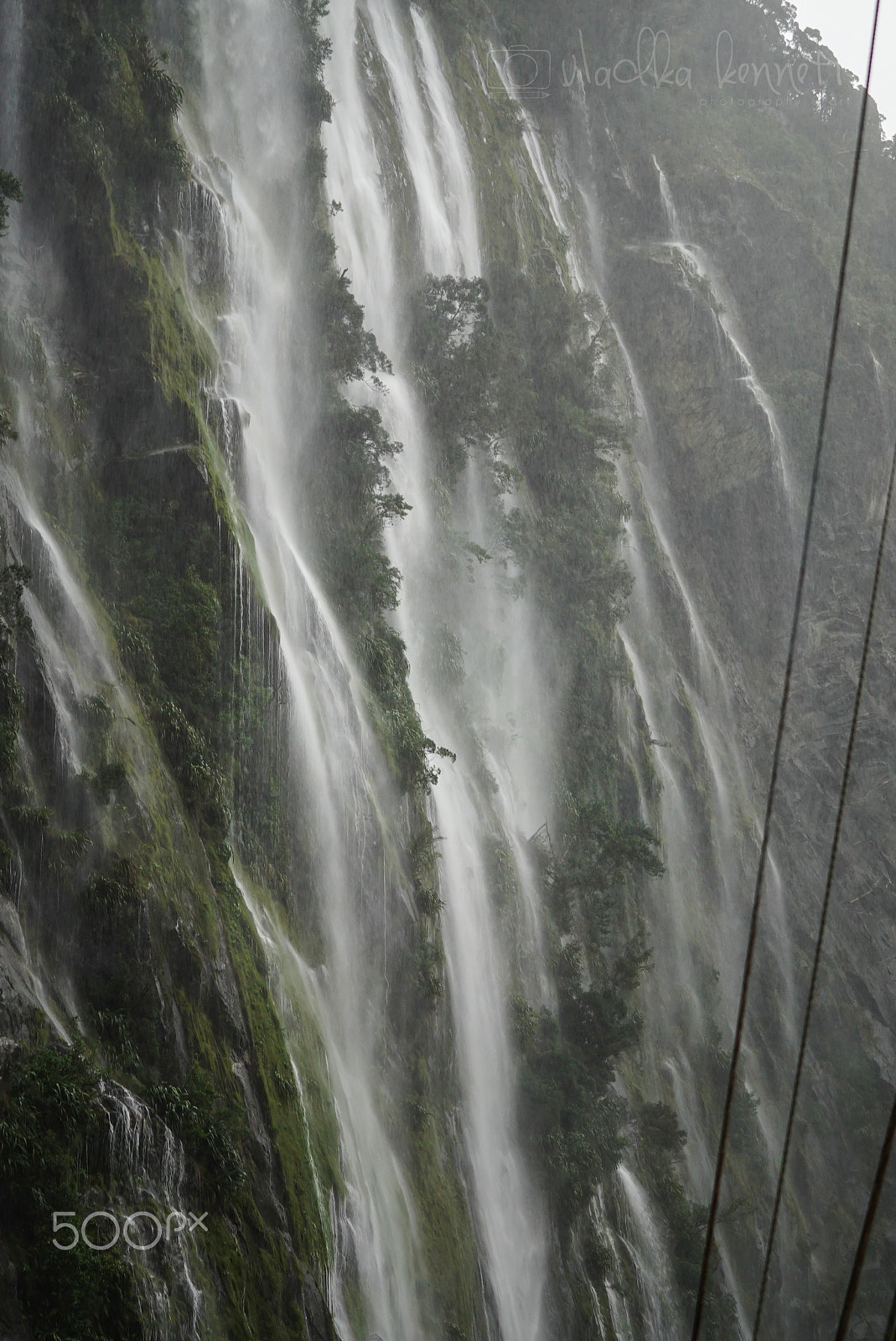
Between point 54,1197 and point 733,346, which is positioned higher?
point 733,346

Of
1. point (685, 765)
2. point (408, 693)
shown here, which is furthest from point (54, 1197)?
point (685, 765)

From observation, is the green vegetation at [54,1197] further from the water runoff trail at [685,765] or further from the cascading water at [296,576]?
the water runoff trail at [685,765]

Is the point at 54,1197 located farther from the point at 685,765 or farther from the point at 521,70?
the point at 521,70

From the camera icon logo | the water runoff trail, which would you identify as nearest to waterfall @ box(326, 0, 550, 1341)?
the water runoff trail

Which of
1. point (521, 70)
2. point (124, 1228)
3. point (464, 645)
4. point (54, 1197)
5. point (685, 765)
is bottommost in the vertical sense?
point (124, 1228)

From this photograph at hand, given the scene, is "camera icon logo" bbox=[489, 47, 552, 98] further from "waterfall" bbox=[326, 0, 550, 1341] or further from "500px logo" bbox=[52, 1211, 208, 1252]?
"500px logo" bbox=[52, 1211, 208, 1252]

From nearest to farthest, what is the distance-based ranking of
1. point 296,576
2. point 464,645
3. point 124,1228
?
point 124,1228 < point 296,576 < point 464,645

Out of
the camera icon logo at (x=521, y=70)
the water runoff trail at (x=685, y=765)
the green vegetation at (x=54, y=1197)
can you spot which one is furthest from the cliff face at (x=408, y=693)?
the camera icon logo at (x=521, y=70)
